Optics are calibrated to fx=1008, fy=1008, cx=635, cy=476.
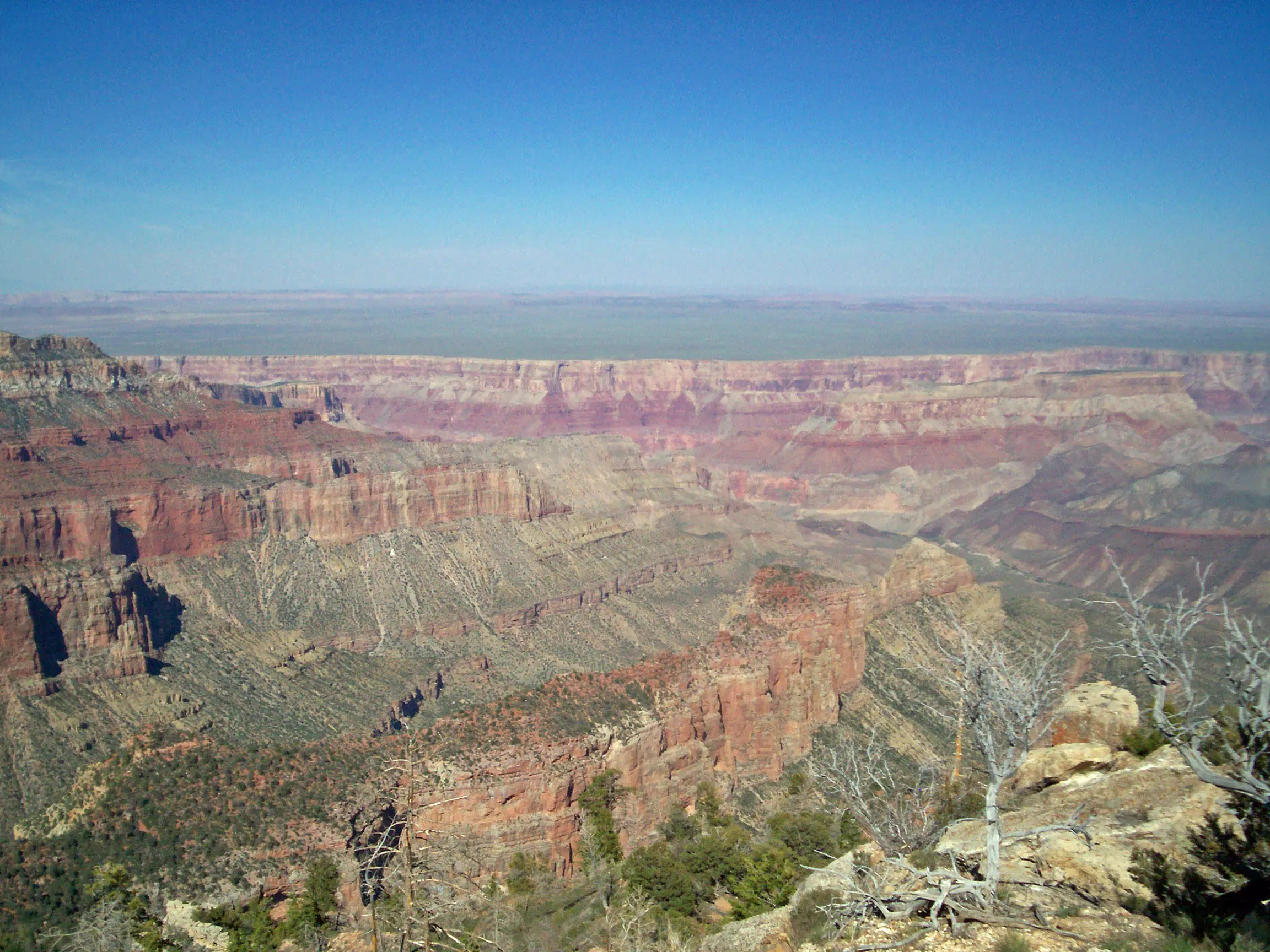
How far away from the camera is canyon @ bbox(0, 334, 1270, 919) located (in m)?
33.2

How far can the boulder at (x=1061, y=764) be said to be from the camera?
59.2ft

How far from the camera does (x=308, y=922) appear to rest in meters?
23.7

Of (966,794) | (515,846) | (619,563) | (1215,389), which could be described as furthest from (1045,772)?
(1215,389)

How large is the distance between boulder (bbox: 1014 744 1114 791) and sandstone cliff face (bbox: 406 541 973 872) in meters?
15.1

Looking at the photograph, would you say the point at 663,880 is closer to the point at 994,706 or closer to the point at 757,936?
the point at 757,936

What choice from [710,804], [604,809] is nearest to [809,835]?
[710,804]

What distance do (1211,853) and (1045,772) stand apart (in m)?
5.64

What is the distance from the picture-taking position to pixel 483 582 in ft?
227

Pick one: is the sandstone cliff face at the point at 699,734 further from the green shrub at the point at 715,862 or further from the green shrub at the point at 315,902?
the green shrub at the point at 715,862

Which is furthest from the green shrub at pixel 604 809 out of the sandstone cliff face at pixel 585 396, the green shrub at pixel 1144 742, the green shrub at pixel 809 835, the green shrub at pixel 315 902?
the sandstone cliff face at pixel 585 396

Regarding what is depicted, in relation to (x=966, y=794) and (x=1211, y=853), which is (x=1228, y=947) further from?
(x=966, y=794)

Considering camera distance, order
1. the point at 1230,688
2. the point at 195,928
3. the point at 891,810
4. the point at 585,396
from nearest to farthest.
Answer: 1. the point at 1230,688
2. the point at 891,810
3. the point at 195,928
4. the point at 585,396

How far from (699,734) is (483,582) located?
120 feet

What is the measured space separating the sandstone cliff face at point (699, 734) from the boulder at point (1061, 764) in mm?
15067
